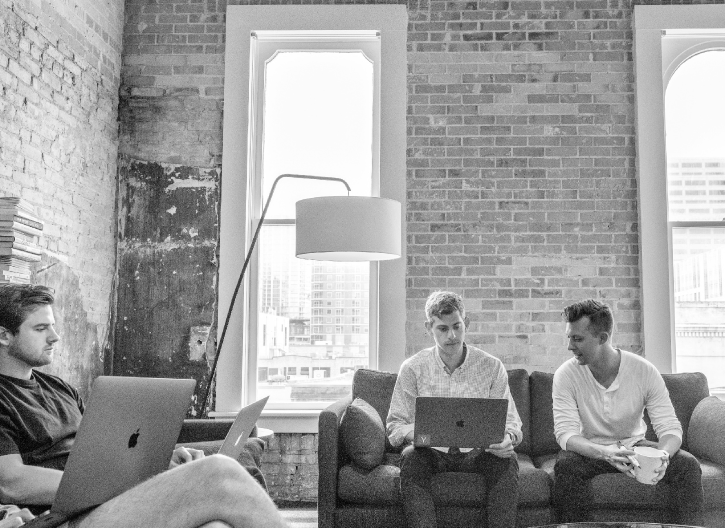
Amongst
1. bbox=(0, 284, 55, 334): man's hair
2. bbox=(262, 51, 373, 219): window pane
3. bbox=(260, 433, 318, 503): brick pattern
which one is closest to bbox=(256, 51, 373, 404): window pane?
bbox=(262, 51, 373, 219): window pane

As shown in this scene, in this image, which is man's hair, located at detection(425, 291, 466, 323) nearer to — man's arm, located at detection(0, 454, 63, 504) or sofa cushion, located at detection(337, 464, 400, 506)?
sofa cushion, located at detection(337, 464, 400, 506)

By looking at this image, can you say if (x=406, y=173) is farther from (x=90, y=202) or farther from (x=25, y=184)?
(x=25, y=184)

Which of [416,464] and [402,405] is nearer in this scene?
[416,464]

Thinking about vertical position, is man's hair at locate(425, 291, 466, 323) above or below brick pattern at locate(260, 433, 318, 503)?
above

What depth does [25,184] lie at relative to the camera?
3.68 m

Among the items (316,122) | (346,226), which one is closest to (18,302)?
(346,226)

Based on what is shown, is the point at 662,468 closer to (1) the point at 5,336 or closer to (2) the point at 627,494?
(2) the point at 627,494

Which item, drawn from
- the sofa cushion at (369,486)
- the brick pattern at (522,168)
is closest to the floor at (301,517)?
the sofa cushion at (369,486)

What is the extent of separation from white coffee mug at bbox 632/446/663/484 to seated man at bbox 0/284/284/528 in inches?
69.6

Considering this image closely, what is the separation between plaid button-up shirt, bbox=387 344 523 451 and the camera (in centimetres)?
360

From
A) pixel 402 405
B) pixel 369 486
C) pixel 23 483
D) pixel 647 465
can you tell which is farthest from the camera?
pixel 402 405

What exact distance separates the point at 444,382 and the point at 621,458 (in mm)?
899

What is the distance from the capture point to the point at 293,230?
4848mm

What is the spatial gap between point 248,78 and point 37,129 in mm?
1495
